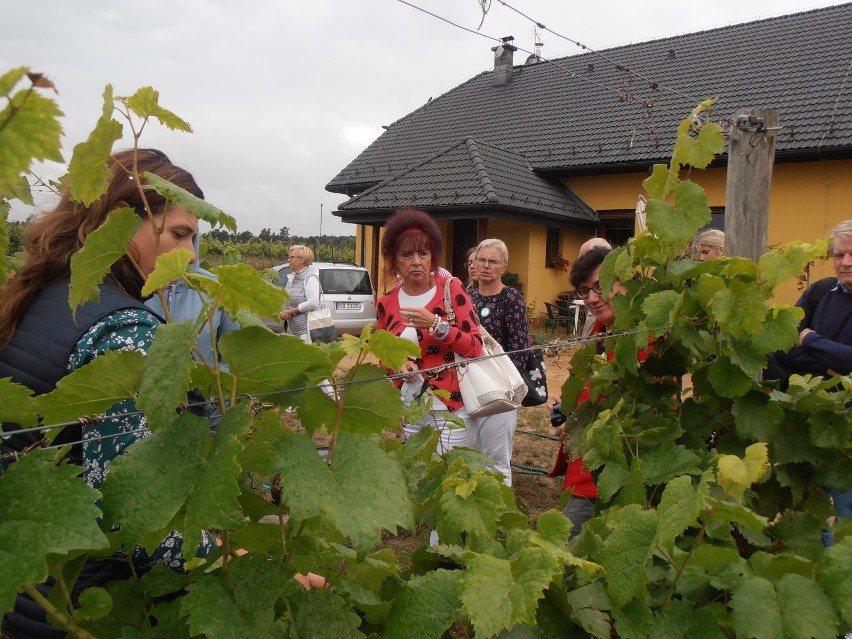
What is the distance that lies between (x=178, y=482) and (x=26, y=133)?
40cm

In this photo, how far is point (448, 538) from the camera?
1.12 meters

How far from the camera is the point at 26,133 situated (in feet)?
1.77

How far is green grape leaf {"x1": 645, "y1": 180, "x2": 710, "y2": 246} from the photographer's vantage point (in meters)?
1.64

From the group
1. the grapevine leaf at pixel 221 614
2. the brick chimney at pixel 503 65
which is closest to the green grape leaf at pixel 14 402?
the grapevine leaf at pixel 221 614

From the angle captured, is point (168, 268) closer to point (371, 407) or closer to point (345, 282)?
point (371, 407)

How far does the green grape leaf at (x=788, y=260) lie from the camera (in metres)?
1.50

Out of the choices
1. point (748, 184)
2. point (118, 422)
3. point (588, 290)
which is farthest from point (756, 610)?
point (748, 184)

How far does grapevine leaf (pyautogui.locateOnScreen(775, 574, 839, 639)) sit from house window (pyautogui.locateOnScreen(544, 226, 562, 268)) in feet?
50.0

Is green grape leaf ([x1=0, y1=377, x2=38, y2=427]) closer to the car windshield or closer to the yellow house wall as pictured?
the yellow house wall

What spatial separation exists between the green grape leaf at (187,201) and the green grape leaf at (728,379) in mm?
1210

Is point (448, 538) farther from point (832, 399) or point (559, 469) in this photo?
point (559, 469)

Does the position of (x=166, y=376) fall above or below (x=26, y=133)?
below

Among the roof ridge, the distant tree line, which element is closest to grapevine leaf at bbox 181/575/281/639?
the roof ridge

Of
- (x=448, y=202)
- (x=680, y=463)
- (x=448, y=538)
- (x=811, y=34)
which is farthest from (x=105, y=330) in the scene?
(x=811, y=34)
